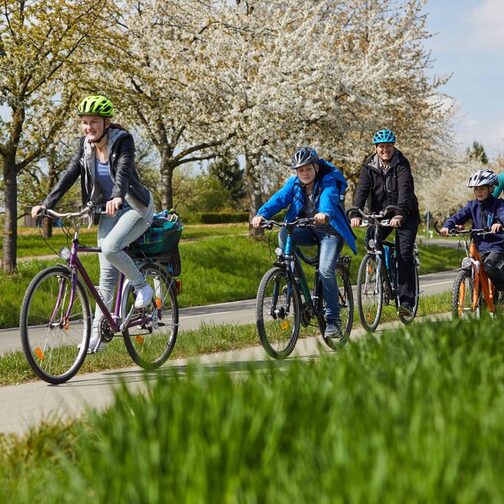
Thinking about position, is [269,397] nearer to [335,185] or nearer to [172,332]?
[172,332]

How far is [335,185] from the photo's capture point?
7363 millimetres

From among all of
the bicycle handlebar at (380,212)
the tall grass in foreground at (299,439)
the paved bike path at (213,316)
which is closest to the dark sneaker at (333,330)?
the bicycle handlebar at (380,212)

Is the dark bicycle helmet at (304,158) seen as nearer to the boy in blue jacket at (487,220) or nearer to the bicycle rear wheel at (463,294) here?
the boy in blue jacket at (487,220)

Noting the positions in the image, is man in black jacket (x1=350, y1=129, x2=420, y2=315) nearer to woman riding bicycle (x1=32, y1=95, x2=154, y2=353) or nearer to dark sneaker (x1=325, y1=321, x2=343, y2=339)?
dark sneaker (x1=325, y1=321, x2=343, y2=339)

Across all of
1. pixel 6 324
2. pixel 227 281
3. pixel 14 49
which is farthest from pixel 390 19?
pixel 6 324

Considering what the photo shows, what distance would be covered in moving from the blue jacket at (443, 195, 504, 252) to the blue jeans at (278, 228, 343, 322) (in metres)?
1.76

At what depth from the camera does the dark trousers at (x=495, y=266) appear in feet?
28.1

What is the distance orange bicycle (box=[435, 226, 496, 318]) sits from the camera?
8562 millimetres

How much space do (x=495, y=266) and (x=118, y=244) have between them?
415 cm

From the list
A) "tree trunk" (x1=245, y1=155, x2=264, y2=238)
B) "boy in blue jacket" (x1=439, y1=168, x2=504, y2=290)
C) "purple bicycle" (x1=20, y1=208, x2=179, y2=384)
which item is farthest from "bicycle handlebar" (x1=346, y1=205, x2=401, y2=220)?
"tree trunk" (x1=245, y1=155, x2=264, y2=238)

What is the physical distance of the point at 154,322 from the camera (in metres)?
6.64

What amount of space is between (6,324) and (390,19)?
69.6 ft

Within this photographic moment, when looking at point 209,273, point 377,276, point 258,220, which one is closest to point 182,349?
point 258,220

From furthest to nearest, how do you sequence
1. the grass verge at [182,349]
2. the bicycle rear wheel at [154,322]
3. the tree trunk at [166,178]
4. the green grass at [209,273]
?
the tree trunk at [166,178], the green grass at [209,273], the bicycle rear wheel at [154,322], the grass verge at [182,349]
